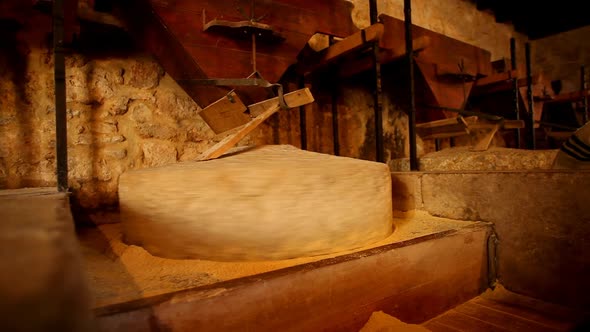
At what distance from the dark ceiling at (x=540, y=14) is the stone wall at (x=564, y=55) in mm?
136

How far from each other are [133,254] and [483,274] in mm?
1921

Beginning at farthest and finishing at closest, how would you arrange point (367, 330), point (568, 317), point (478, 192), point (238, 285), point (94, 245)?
point (478, 192) → point (94, 245) → point (568, 317) → point (367, 330) → point (238, 285)

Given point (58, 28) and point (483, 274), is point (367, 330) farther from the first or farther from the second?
point (58, 28)

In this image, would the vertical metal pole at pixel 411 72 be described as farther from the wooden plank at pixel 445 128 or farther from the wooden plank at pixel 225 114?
the wooden plank at pixel 225 114

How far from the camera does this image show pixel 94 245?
1.67 m

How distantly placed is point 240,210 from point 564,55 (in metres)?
7.20

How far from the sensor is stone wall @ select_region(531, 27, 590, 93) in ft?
18.3

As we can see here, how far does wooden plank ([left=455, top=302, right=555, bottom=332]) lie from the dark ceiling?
16.8 feet

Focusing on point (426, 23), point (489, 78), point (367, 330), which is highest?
point (426, 23)

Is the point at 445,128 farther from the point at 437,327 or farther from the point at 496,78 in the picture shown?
the point at 437,327

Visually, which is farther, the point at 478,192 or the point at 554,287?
the point at 478,192

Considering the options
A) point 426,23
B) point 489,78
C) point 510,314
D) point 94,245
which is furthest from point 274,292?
point 426,23

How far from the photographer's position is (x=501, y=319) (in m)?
1.54

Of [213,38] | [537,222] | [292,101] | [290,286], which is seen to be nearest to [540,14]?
[537,222]
